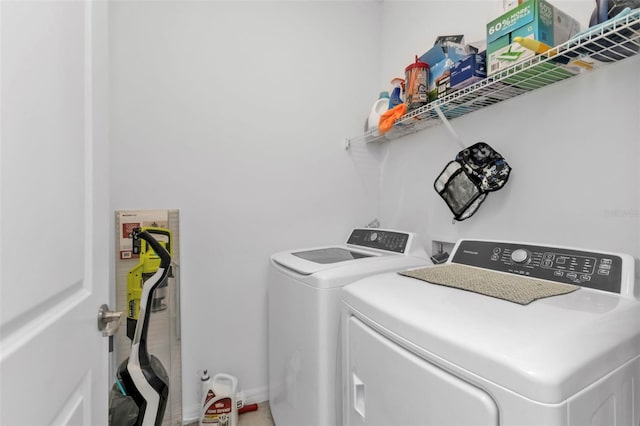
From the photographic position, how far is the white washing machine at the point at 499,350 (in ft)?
1.81

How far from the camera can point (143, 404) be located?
1295 millimetres

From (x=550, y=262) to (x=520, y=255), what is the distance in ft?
0.34

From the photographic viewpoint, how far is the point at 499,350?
586mm

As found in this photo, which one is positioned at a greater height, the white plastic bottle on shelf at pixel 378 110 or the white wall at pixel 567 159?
the white plastic bottle on shelf at pixel 378 110

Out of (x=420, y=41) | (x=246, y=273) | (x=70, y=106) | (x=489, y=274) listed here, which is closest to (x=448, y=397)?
(x=489, y=274)

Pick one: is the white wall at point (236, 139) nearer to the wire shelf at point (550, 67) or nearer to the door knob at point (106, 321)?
the wire shelf at point (550, 67)

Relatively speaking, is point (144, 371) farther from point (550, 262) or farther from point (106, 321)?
point (550, 262)

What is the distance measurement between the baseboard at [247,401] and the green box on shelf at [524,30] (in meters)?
2.18

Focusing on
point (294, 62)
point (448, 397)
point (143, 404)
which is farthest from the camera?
point (294, 62)

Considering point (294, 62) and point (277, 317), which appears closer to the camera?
point (277, 317)

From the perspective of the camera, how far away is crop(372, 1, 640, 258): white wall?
1.02m

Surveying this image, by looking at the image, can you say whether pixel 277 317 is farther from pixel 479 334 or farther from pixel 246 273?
pixel 479 334

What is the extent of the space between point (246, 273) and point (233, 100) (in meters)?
1.13

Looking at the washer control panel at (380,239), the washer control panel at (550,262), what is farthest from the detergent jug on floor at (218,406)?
the washer control panel at (550,262)
